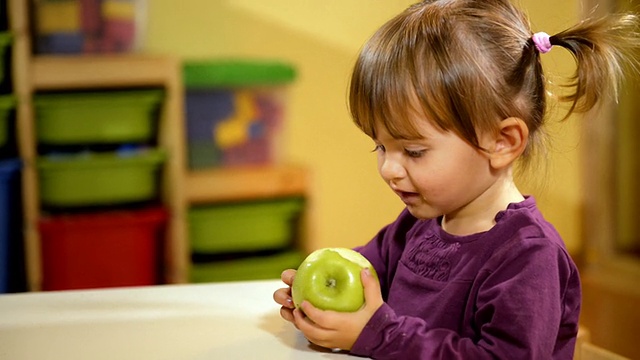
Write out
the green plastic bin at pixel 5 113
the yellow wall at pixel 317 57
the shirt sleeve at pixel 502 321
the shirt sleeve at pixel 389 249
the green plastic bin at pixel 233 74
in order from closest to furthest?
the shirt sleeve at pixel 502 321 → the shirt sleeve at pixel 389 249 → the green plastic bin at pixel 5 113 → the green plastic bin at pixel 233 74 → the yellow wall at pixel 317 57

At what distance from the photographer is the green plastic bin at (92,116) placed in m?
2.46

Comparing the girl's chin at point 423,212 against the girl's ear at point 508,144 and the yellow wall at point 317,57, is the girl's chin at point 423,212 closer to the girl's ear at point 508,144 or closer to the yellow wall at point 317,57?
the girl's ear at point 508,144

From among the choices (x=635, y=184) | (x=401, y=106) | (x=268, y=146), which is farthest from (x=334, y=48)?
(x=401, y=106)

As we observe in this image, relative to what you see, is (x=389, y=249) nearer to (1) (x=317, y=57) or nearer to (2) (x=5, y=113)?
(2) (x=5, y=113)

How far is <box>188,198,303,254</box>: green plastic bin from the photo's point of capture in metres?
2.65

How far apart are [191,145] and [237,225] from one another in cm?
29

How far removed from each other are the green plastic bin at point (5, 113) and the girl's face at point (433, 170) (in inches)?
65.2

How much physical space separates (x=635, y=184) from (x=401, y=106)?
2.55m

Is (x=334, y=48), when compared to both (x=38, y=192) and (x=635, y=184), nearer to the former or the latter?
(x=38, y=192)

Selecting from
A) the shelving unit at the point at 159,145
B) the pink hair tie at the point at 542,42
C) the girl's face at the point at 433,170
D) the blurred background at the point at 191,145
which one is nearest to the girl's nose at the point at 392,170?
the girl's face at the point at 433,170

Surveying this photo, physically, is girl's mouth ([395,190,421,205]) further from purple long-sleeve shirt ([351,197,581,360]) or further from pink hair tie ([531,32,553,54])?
pink hair tie ([531,32,553,54])

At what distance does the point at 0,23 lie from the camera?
8.02 ft

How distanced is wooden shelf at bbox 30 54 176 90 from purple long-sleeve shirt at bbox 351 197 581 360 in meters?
1.61

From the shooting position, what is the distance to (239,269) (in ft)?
8.69
